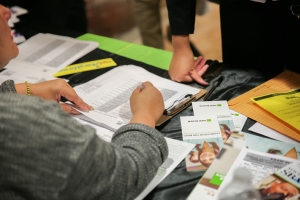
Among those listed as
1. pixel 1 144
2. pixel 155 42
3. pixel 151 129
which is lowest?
pixel 155 42

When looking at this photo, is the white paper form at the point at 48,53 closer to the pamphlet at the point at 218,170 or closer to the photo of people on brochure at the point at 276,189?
the pamphlet at the point at 218,170

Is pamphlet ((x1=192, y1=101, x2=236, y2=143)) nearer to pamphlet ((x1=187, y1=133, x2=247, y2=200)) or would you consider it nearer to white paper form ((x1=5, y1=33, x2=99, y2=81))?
pamphlet ((x1=187, y1=133, x2=247, y2=200))

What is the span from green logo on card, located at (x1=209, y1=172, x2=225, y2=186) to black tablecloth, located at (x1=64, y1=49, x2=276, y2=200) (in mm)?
34

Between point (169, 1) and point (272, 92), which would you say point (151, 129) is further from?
point (169, 1)

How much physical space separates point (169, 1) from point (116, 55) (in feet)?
1.00

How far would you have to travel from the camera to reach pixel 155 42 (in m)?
2.38

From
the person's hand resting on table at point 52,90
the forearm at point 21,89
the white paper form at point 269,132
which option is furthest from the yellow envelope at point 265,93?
the forearm at point 21,89

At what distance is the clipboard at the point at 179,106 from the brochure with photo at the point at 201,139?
32 millimetres

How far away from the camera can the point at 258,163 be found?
80 centimetres

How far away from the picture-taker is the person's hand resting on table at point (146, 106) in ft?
2.81

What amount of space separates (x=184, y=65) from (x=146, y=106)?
1.09ft

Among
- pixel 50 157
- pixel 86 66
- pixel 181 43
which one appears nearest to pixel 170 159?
pixel 50 157

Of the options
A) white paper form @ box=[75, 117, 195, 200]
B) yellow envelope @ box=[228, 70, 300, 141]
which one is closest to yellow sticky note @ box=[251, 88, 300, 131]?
yellow envelope @ box=[228, 70, 300, 141]

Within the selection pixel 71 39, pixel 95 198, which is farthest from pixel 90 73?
pixel 95 198
